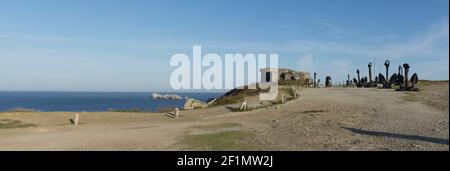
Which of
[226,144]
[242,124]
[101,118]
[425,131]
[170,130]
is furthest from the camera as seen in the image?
[101,118]

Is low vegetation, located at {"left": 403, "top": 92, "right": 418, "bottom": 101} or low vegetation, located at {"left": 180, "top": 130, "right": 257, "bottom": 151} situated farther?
low vegetation, located at {"left": 403, "top": 92, "right": 418, "bottom": 101}

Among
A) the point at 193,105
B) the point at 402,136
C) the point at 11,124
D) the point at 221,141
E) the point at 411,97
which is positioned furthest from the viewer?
the point at 193,105

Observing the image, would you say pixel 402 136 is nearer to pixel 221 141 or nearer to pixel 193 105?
pixel 221 141

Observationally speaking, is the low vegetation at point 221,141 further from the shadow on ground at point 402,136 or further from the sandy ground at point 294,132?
the shadow on ground at point 402,136

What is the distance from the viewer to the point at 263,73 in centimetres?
6788

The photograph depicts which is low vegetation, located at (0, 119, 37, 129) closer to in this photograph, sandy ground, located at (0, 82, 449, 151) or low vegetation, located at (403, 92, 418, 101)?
sandy ground, located at (0, 82, 449, 151)

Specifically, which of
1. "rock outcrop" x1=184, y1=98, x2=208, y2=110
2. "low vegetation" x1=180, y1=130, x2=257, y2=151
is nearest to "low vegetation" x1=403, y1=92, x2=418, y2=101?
"rock outcrop" x1=184, y1=98, x2=208, y2=110

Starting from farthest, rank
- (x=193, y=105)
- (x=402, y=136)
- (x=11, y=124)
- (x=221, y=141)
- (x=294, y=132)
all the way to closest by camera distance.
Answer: (x=193, y=105), (x=11, y=124), (x=294, y=132), (x=221, y=141), (x=402, y=136)

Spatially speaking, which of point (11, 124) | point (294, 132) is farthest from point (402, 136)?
point (11, 124)

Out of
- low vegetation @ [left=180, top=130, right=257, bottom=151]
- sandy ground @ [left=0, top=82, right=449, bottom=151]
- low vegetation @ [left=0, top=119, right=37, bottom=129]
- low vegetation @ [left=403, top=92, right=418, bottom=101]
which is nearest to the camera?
low vegetation @ [left=180, top=130, right=257, bottom=151]

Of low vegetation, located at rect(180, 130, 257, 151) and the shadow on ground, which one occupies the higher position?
the shadow on ground
